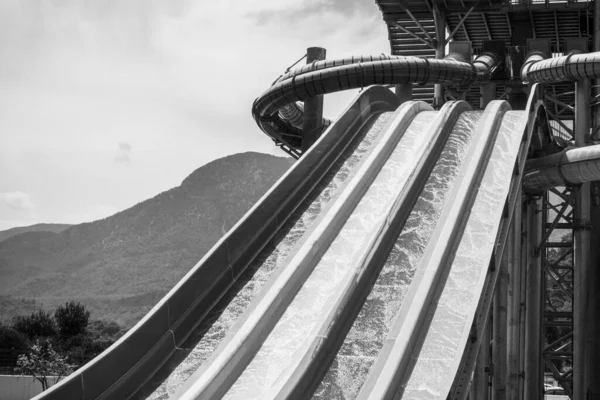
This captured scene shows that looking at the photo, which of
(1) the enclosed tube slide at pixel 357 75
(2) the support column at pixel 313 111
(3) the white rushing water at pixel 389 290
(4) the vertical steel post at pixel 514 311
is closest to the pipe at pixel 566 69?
(1) the enclosed tube slide at pixel 357 75

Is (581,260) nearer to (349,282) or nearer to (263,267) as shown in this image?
(263,267)

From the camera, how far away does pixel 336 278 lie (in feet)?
40.8

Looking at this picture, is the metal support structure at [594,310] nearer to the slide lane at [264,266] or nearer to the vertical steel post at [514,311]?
the vertical steel post at [514,311]

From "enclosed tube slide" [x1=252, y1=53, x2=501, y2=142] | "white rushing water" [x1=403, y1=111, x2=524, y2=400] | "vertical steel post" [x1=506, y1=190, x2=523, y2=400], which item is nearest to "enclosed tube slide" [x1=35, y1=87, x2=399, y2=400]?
"white rushing water" [x1=403, y1=111, x2=524, y2=400]

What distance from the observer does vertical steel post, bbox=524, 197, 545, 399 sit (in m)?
21.5

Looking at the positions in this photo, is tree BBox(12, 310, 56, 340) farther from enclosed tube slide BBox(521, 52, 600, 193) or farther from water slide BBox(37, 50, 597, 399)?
water slide BBox(37, 50, 597, 399)

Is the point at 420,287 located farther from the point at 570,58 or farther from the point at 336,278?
the point at 570,58

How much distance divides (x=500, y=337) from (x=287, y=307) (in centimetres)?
402

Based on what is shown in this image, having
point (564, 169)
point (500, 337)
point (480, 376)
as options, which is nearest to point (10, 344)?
point (564, 169)

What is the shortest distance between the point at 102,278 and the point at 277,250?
160 meters

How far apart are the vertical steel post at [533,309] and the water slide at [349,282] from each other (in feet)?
17.2

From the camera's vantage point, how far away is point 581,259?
893 inches

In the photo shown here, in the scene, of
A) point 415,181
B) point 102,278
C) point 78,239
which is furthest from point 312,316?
point 78,239

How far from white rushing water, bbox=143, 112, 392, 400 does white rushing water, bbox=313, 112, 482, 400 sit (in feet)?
4.85
